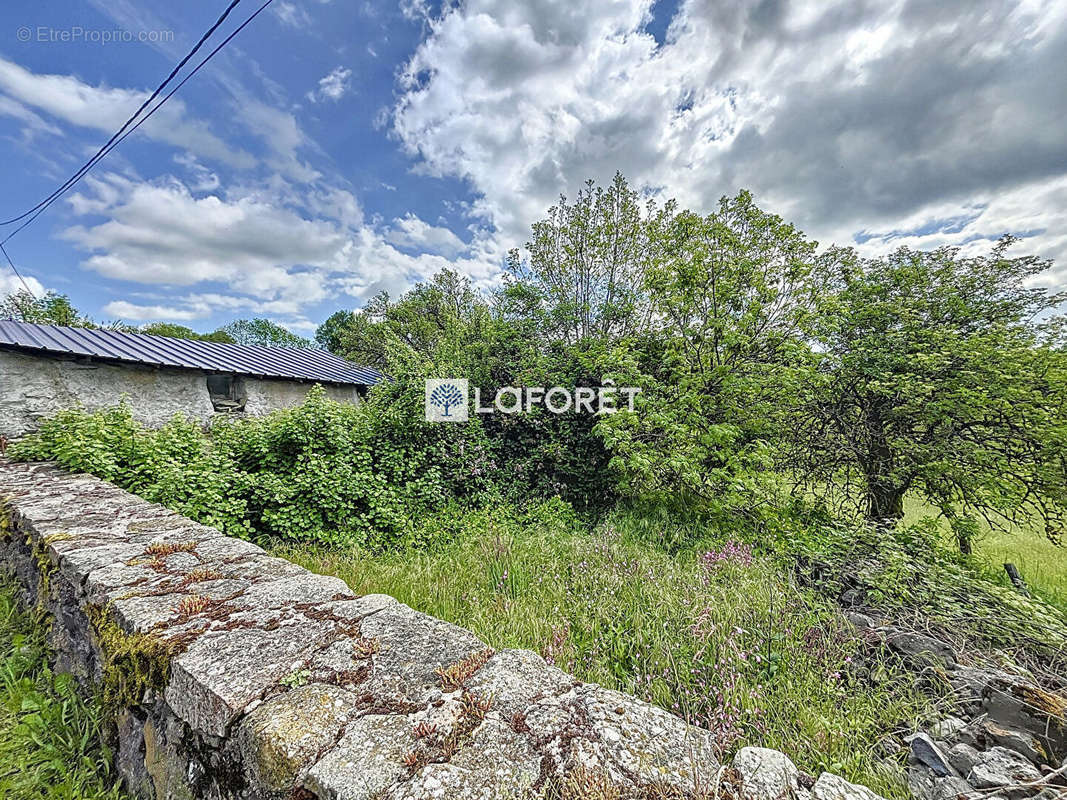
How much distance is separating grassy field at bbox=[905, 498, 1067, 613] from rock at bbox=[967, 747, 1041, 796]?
370 cm

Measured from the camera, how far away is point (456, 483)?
215 inches

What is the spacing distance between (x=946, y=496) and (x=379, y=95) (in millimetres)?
10703

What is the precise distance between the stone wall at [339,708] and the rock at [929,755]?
83 cm

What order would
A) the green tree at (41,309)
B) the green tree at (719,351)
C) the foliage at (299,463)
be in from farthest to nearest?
the green tree at (41,309) → the green tree at (719,351) → the foliage at (299,463)

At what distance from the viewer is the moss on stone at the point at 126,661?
4.29 feet

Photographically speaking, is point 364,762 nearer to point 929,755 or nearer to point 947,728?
point 929,755

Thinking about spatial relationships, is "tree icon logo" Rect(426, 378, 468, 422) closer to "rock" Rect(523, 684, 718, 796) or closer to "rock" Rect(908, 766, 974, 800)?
"rock" Rect(523, 684, 718, 796)

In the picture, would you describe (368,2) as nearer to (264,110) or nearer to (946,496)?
(264,110)

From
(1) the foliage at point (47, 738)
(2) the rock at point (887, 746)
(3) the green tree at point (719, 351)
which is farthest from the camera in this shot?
(3) the green tree at point (719, 351)

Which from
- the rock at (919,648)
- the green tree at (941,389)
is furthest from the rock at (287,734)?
the green tree at (941,389)

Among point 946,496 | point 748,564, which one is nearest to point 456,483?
point 748,564

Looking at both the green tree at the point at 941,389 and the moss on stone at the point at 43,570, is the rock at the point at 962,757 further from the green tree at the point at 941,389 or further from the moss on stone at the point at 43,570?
the moss on stone at the point at 43,570

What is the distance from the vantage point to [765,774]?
1.09 metres

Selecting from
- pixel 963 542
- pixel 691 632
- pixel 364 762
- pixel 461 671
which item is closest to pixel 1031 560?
pixel 963 542
